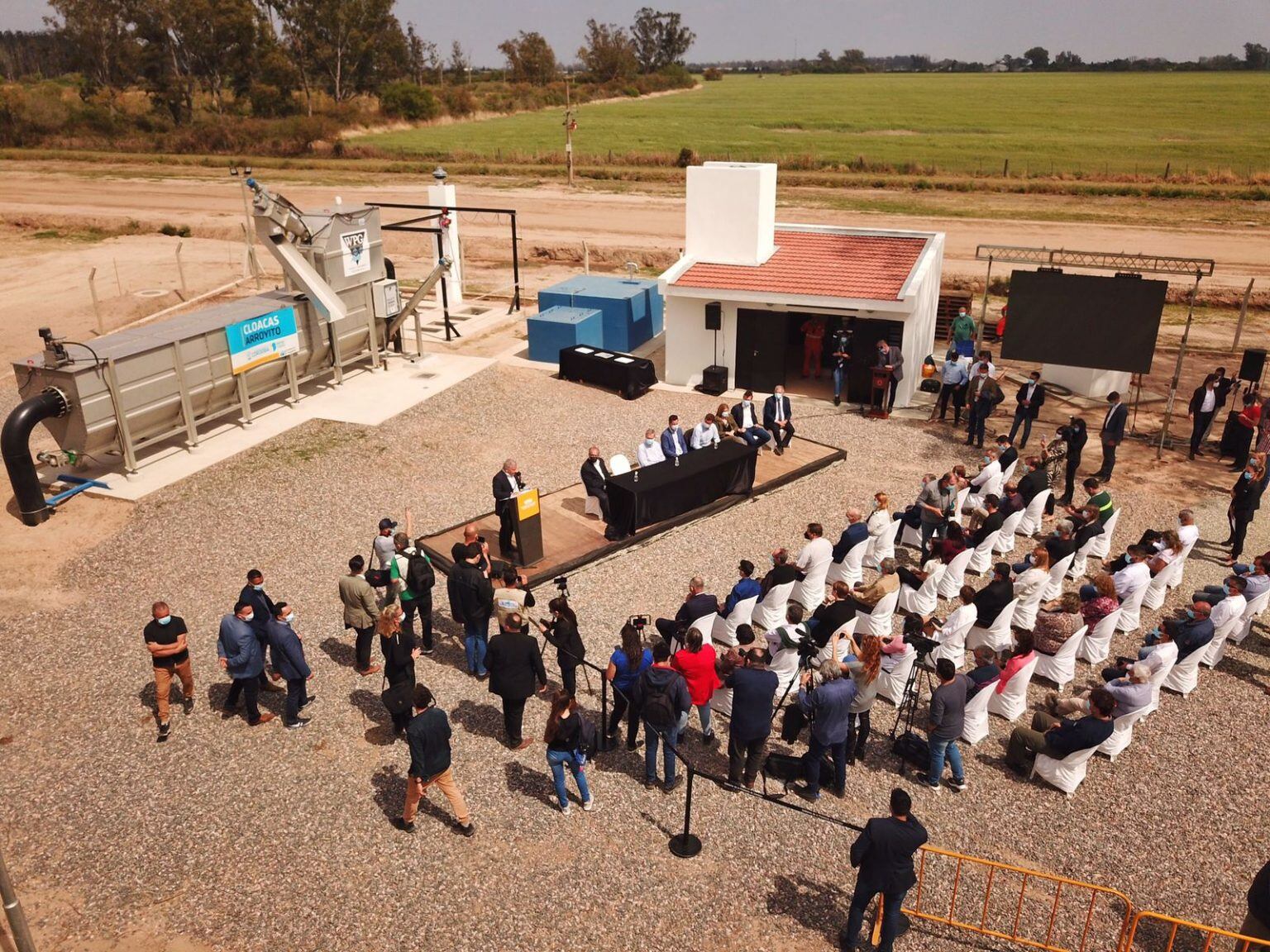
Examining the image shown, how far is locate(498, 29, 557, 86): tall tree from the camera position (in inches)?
4683

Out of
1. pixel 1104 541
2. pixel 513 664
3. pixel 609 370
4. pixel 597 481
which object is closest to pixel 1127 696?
pixel 1104 541

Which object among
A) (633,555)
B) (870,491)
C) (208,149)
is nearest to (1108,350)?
(870,491)

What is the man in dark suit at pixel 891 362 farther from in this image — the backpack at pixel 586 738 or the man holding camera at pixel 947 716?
the backpack at pixel 586 738

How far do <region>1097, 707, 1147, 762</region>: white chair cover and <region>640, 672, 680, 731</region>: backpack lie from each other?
14.5 ft

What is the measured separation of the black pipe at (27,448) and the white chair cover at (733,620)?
10.8 m

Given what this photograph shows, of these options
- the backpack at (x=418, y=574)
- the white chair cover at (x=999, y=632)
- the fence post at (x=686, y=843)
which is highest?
the backpack at (x=418, y=574)

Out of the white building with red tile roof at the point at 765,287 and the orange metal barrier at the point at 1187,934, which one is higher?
the white building with red tile roof at the point at 765,287

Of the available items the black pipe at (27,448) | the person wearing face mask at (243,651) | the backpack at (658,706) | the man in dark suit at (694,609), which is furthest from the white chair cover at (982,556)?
the black pipe at (27,448)

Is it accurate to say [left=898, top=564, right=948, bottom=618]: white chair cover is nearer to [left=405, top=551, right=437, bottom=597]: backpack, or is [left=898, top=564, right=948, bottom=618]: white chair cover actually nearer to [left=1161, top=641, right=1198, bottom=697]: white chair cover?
[left=1161, top=641, right=1198, bottom=697]: white chair cover

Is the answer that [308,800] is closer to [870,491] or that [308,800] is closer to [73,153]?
[870,491]

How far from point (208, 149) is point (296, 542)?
65.8 meters

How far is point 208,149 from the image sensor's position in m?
69.6

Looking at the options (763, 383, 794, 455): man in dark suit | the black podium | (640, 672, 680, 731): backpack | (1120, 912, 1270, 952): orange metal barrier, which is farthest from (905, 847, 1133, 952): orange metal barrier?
(763, 383, 794, 455): man in dark suit

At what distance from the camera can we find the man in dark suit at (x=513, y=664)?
30.4 feet
